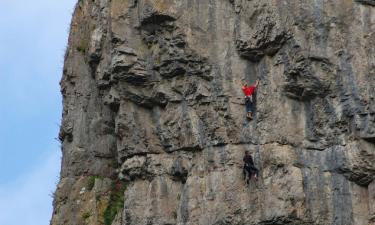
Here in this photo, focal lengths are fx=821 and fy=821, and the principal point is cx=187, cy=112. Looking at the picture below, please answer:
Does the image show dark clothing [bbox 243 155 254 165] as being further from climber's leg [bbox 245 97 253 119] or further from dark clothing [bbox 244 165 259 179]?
climber's leg [bbox 245 97 253 119]

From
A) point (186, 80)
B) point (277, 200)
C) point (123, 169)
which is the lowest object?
point (277, 200)

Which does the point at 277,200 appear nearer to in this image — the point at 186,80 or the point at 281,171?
the point at 281,171

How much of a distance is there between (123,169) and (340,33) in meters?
9.72

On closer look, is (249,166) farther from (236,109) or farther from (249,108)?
(236,109)

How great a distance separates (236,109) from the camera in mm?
29031

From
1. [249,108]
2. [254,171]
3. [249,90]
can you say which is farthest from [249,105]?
[254,171]

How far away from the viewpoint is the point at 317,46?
27.7 meters

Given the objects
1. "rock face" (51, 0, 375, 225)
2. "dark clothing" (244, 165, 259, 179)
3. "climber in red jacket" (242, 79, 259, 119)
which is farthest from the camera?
"climber in red jacket" (242, 79, 259, 119)

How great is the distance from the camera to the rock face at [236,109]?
26858 millimetres

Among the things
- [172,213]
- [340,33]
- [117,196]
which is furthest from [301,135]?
[117,196]

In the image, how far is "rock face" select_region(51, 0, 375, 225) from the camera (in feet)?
88.1

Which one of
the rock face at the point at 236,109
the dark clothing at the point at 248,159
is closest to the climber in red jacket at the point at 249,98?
the rock face at the point at 236,109

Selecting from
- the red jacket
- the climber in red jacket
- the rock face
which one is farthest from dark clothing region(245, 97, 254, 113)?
the rock face

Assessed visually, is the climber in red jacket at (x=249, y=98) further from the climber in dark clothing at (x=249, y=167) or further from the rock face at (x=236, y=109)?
the climber in dark clothing at (x=249, y=167)
